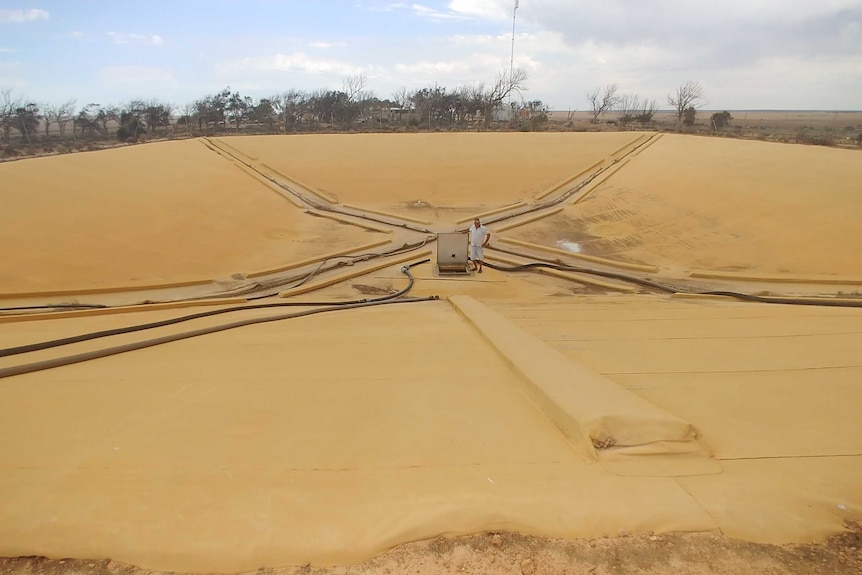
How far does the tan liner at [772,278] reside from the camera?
34.7 feet

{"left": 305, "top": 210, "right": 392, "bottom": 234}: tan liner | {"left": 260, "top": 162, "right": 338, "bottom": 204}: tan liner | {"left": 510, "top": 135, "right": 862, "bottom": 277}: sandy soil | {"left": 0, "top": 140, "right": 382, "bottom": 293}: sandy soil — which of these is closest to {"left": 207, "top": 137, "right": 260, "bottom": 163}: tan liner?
{"left": 260, "top": 162, "right": 338, "bottom": 204}: tan liner

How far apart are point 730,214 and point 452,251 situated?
8962mm

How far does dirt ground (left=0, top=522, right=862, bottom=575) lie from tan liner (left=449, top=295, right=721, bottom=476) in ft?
1.58

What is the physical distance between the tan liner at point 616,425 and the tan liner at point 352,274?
26.8ft

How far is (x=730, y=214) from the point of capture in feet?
48.4

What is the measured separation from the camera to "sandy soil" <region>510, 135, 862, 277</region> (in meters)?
12.3

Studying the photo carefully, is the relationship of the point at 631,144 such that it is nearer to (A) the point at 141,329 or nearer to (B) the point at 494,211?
(B) the point at 494,211

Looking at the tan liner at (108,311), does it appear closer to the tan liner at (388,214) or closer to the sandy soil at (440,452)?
the sandy soil at (440,452)

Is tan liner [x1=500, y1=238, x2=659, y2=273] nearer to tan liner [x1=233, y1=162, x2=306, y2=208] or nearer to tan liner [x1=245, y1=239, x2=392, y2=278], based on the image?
tan liner [x1=245, y1=239, x2=392, y2=278]

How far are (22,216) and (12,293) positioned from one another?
3.56 m

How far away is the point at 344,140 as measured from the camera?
27406 mm

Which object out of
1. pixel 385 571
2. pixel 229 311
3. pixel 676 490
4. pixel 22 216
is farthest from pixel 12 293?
pixel 676 490

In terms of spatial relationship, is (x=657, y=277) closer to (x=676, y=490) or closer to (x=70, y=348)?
(x=676, y=490)

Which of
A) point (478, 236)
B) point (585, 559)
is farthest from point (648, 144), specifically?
point (585, 559)
